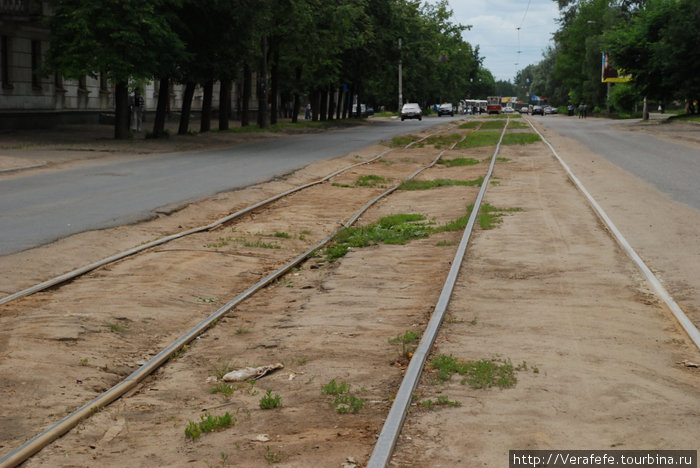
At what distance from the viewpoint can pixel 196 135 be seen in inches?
1508

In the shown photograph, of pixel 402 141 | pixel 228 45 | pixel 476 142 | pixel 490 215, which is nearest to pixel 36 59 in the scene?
pixel 228 45

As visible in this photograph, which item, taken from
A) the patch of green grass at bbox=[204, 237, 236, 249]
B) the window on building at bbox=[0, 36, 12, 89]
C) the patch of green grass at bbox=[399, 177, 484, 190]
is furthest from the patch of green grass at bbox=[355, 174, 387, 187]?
the window on building at bbox=[0, 36, 12, 89]

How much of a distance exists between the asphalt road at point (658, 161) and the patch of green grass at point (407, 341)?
10.1m

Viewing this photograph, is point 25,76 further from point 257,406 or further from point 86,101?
point 257,406

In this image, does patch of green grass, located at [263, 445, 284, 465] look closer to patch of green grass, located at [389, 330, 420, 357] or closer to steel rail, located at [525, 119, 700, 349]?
patch of green grass, located at [389, 330, 420, 357]

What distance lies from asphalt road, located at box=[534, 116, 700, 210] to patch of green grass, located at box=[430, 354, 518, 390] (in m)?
10.6

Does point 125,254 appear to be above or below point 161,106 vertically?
below

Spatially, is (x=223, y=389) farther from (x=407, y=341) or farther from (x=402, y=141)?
(x=402, y=141)

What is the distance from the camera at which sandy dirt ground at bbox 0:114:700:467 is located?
4.89 meters

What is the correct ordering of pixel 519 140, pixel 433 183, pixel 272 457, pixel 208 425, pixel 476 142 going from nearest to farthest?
1. pixel 272 457
2. pixel 208 425
3. pixel 433 183
4. pixel 476 142
5. pixel 519 140

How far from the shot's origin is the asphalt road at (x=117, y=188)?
12508 millimetres

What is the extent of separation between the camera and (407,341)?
6906 millimetres

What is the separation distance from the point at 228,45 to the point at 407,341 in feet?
98.3

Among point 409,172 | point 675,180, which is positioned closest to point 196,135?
point 409,172
